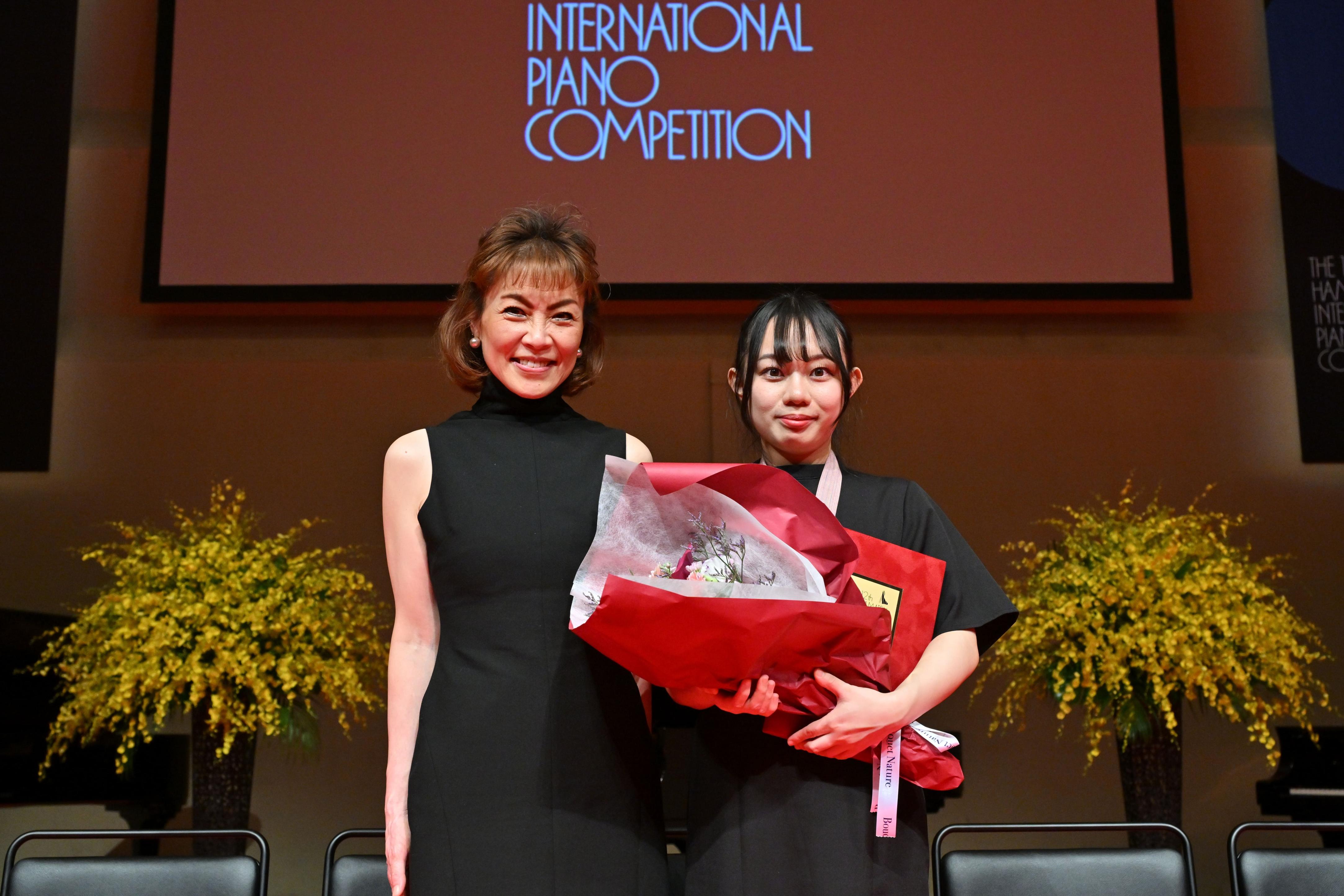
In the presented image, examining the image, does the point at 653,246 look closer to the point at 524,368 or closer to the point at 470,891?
the point at 524,368

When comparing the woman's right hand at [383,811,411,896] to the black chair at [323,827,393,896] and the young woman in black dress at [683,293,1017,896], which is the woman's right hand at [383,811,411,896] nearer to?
the young woman in black dress at [683,293,1017,896]

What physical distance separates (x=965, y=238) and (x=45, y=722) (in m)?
3.08

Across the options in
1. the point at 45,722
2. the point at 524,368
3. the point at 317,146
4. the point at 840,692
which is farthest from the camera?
the point at 317,146

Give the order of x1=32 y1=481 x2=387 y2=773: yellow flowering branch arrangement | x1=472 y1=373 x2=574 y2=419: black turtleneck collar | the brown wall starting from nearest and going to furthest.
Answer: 1. x1=472 y1=373 x2=574 y2=419: black turtleneck collar
2. x1=32 y1=481 x2=387 y2=773: yellow flowering branch arrangement
3. the brown wall

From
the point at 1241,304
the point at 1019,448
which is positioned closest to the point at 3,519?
the point at 1019,448

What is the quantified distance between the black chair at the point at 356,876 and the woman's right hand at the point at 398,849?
77 centimetres

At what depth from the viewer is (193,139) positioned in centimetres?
380

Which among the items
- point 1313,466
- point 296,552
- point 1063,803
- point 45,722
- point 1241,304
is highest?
point 1241,304

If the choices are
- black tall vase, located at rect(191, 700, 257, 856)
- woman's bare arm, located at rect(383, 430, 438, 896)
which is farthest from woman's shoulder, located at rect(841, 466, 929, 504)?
black tall vase, located at rect(191, 700, 257, 856)

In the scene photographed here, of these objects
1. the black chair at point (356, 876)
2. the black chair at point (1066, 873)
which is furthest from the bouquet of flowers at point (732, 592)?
the black chair at point (356, 876)

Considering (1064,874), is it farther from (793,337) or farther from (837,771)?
(793,337)

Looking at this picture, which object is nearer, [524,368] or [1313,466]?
[524,368]

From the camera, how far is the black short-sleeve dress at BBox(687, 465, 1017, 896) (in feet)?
4.49

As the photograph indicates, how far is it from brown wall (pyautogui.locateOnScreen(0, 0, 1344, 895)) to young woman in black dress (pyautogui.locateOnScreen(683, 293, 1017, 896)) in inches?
91.7
